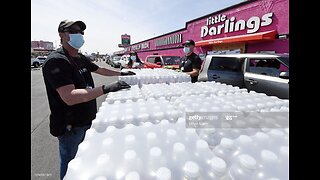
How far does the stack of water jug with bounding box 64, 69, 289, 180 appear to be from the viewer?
0.89m

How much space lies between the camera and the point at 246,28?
12492mm

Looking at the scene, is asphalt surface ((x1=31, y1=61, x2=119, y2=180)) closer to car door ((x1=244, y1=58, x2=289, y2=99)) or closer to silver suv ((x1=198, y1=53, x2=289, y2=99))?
silver suv ((x1=198, y1=53, x2=289, y2=99))

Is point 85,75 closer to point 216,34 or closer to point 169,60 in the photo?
point 169,60

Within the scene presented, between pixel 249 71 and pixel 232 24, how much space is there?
32.5ft

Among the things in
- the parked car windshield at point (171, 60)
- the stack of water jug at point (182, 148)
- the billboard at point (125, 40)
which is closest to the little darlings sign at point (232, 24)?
the parked car windshield at point (171, 60)

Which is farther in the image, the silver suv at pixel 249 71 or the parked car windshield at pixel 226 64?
the parked car windshield at pixel 226 64

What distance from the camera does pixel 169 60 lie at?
12.7m

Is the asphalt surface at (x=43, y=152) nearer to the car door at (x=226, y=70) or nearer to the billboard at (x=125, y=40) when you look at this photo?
the car door at (x=226, y=70)

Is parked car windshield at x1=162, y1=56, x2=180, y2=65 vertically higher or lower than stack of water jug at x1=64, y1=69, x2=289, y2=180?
higher

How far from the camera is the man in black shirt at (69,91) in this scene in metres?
1.74

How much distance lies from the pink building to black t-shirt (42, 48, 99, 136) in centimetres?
1092

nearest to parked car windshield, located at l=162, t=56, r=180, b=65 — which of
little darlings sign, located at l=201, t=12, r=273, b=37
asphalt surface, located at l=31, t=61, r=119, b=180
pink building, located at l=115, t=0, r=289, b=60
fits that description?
pink building, located at l=115, t=0, r=289, b=60

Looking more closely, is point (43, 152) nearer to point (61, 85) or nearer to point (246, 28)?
point (61, 85)

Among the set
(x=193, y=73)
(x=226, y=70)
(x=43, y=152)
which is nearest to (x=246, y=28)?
(x=226, y=70)
